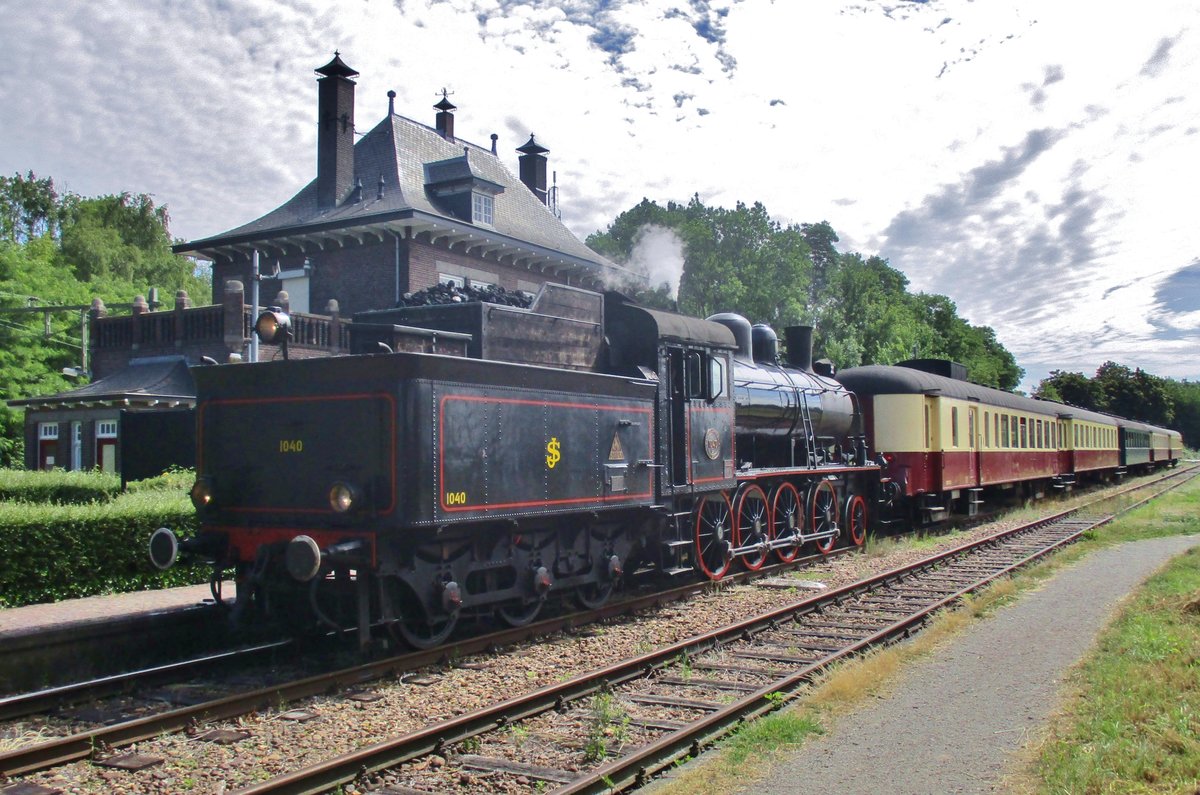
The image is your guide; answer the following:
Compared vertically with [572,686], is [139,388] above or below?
above

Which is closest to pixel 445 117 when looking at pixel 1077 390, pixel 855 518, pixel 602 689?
pixel 855 518

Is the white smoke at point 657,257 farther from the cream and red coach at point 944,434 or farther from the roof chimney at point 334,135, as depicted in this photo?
the roof chimney at point 334,135

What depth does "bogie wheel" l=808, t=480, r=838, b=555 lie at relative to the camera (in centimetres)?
1481

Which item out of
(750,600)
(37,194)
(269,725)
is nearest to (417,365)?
(269,725)

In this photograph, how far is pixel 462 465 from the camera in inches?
304

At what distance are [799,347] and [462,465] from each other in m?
10.2

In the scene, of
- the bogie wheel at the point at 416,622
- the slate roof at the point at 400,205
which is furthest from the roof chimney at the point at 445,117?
the bogie wheel at the point at 416,622

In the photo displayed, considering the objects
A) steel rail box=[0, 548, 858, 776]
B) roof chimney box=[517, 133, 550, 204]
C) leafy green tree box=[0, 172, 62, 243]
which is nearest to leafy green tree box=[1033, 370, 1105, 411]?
roof chimney box=[517, 133, 550, 204]

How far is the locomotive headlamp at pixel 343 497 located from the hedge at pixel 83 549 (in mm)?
4382

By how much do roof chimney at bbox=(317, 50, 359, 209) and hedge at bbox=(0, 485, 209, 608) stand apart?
1672 centimetres

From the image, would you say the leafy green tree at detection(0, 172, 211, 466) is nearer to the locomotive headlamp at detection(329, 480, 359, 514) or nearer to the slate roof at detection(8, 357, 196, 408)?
the slate roof at detection(8, 357, 196, 408)

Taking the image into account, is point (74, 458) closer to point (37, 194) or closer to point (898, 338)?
point (37, 194)

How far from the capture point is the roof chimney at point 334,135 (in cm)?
2652

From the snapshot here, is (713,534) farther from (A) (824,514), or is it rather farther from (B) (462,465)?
(B) (462,465)
